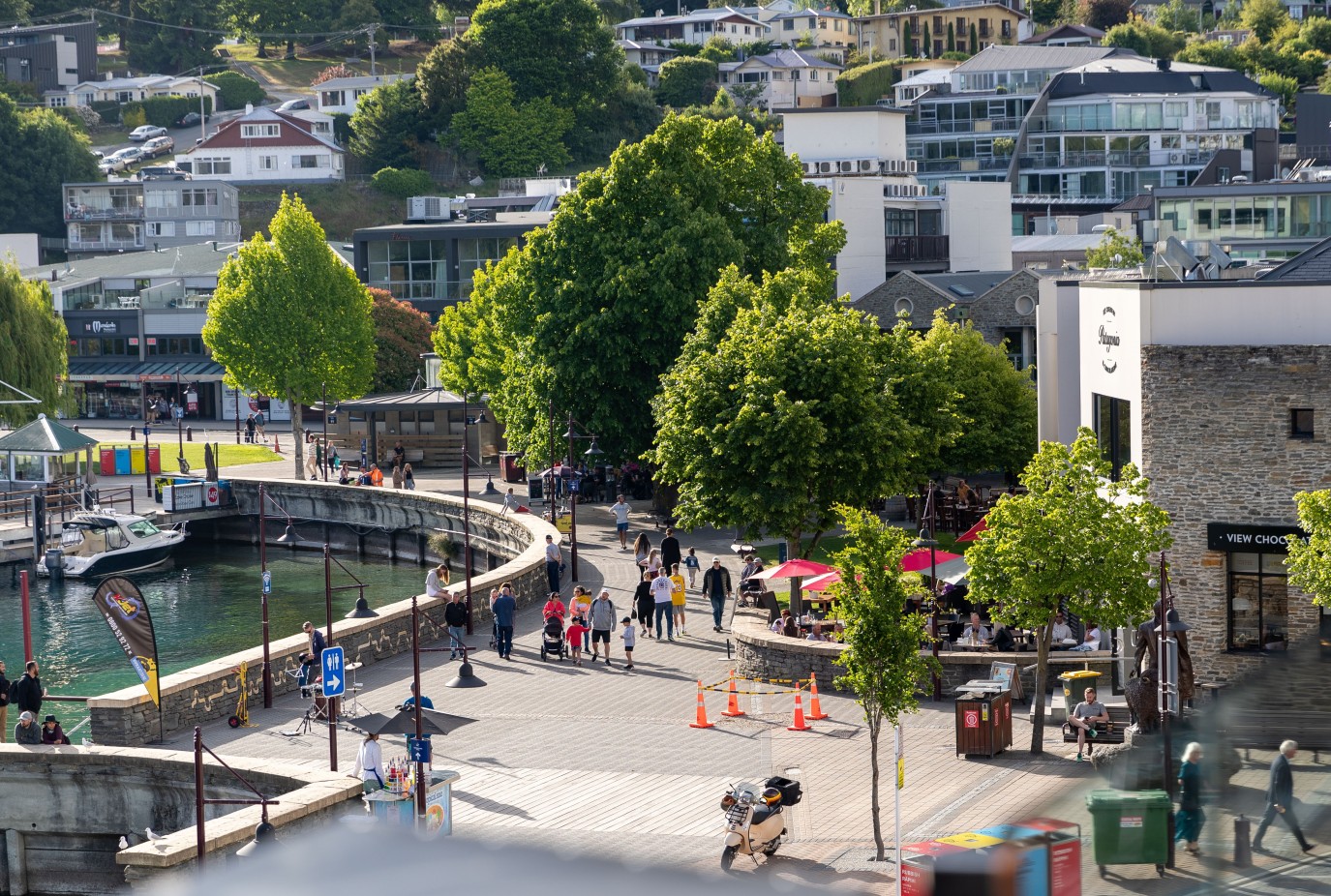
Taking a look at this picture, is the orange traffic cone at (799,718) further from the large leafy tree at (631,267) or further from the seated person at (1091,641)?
the large leafy tree at (631,267)

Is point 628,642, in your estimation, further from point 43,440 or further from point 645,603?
point 43,440

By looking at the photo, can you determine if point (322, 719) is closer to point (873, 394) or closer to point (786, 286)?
point (873, 394)

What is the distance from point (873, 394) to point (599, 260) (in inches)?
596

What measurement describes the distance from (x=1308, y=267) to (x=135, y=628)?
17804 mm

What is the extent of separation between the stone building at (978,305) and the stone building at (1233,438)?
2903 centimetres

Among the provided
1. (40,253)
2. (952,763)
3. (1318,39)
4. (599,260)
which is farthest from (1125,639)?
(1318,39)

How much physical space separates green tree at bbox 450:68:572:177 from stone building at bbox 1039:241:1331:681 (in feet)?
316

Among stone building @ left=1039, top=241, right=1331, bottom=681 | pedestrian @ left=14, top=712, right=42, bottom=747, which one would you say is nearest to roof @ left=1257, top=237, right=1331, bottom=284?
stone building @ left=1039, top=241, right=1331, bottom=681

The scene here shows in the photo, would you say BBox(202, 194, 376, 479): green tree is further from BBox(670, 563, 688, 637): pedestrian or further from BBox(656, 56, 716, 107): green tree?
BBox(656, 56, 716, 107): green tree

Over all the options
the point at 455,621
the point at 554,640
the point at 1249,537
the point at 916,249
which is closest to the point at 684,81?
the point at 916,249

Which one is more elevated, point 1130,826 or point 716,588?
point 1130,826

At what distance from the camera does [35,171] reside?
397ft

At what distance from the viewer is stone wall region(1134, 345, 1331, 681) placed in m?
25.1

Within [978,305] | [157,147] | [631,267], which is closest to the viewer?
[631,267]
